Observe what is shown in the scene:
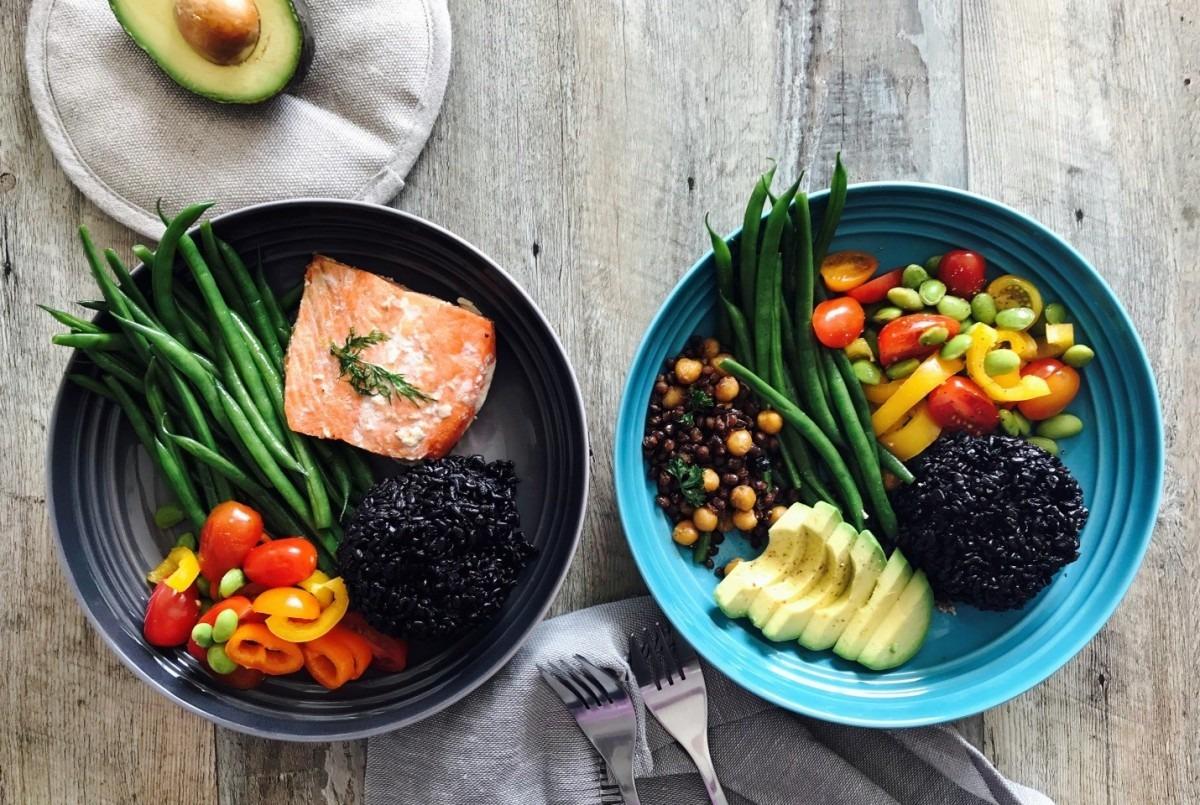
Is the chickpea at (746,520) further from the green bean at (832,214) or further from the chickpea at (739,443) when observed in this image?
the green bean at (832,214)

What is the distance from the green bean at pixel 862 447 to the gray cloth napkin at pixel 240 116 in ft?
4.47

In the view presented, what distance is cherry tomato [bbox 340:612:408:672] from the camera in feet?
8.43

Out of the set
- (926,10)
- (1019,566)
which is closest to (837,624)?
(1019,566)

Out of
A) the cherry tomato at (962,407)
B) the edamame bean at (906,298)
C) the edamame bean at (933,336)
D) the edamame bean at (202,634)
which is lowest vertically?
the edamame bean at (202,634)

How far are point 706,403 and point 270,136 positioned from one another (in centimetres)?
146

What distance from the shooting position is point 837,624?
8.56ft

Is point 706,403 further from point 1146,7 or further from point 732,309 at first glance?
point 1146,7

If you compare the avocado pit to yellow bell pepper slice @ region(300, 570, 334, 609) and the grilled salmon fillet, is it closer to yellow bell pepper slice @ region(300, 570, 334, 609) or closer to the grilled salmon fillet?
the grilled salmon fillet

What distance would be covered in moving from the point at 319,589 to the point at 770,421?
1271mm

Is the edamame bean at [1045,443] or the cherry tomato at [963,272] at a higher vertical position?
the cherry tomato at [963,272]

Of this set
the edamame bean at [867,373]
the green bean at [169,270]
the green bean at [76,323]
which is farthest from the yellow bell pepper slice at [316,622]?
the edamame bean at [867,373]

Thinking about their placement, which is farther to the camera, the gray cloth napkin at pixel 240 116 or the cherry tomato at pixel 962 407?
the gray cloth napkin at pixel 240 116

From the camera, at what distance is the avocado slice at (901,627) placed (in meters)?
2.62

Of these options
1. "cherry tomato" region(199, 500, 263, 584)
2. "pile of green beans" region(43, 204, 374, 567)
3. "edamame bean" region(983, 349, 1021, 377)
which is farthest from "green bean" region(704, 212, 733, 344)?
"cherry tomato" region(199, 500, 263, 584)
